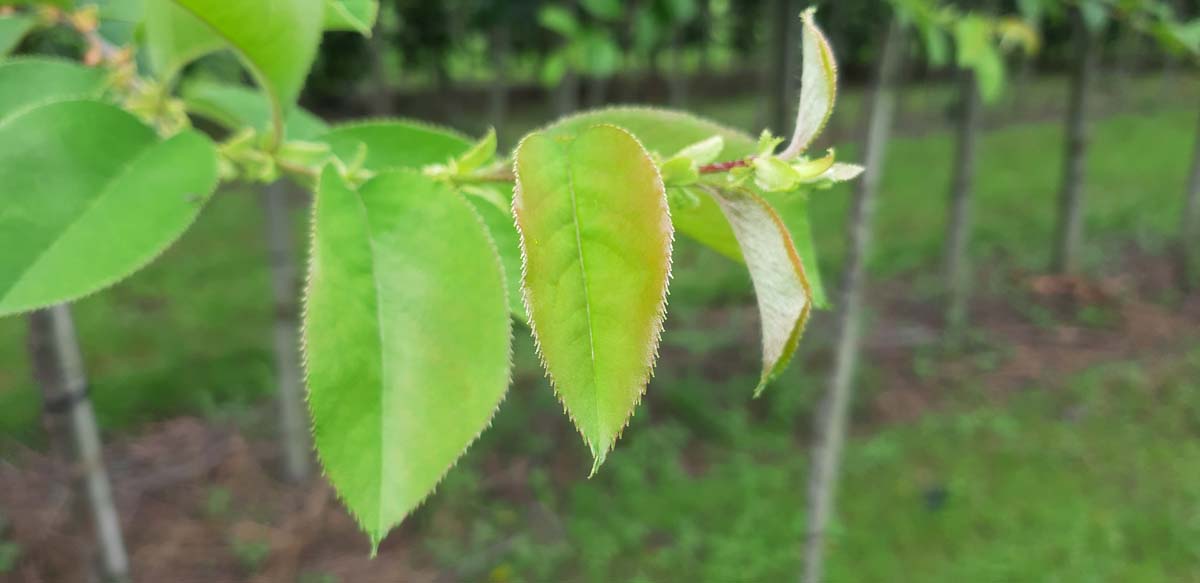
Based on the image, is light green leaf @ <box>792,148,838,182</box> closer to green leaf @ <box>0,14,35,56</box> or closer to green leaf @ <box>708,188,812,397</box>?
green leaf @ <box>708,188,812,397</box>

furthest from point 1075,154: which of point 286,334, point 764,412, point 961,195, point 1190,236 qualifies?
point 286,334

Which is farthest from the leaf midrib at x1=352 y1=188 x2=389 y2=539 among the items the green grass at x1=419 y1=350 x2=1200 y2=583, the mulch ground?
the green grass at x1=419 y1=350 x2=1200 y2=583

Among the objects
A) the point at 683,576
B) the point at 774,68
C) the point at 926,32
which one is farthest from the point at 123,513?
the point at 926,32

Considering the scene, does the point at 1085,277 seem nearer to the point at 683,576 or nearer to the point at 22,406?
the point at 683,576

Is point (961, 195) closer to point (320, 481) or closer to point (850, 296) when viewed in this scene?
point (850, 296)

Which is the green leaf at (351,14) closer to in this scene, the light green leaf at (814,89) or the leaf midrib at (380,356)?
the leaf midrib at (380,356)

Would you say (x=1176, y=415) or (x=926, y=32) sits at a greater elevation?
(x=926, y=32)

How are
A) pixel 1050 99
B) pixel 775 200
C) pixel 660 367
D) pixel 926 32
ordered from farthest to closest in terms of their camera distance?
1. pixel 1050 99
2. pixel 660 367
3. pixel 926 32
4. pixel 775 200

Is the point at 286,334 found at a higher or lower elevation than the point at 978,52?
lower
